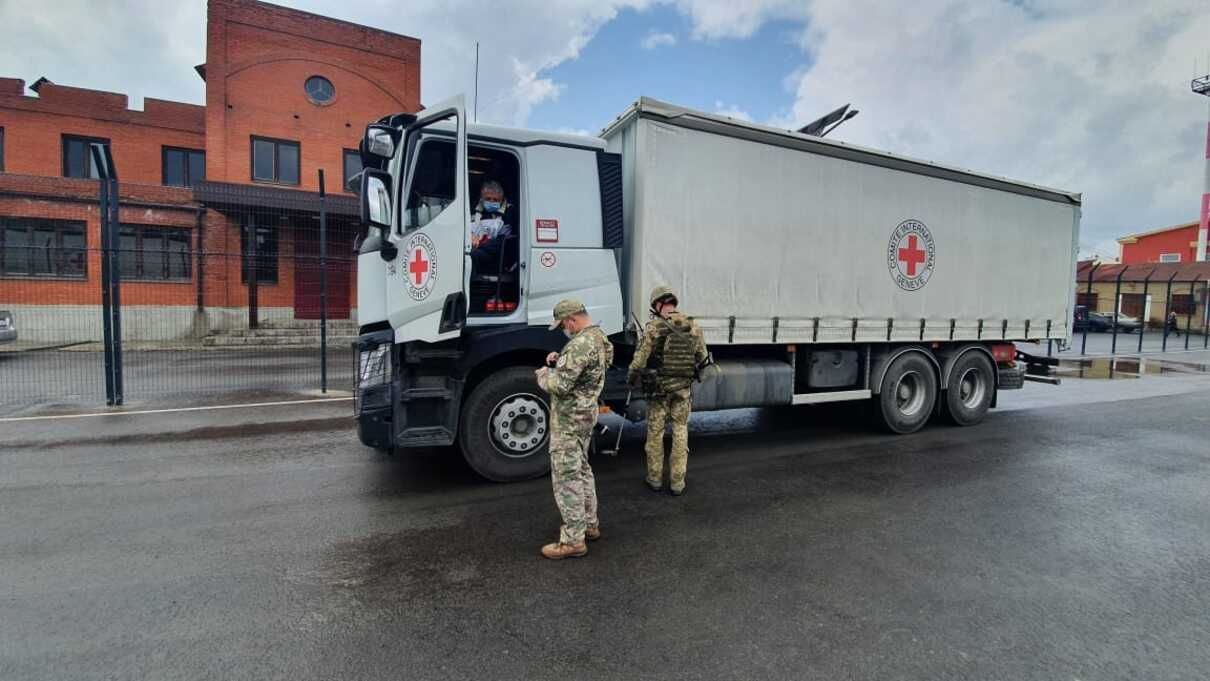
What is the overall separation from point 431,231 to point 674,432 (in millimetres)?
2522

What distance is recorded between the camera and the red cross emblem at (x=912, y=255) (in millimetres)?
6953

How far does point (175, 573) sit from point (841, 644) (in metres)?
3.65

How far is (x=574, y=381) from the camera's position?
12.1 ft

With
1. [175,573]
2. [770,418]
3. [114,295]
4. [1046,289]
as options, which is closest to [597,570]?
[175,573]

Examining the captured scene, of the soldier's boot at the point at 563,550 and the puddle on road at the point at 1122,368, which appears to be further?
the puddle on road at the point at 1122,368

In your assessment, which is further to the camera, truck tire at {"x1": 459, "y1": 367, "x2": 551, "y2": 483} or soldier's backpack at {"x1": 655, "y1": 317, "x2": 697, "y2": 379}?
truck tire at {"x1": 459, "y1": 367, "x2": 551, "y2": 483}

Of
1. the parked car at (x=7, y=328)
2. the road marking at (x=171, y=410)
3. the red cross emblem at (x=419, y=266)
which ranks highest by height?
the red cross emblem at (x=419, y=266)

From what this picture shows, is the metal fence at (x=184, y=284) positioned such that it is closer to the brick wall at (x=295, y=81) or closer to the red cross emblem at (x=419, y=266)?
the brick wall at (x=295, y=81)

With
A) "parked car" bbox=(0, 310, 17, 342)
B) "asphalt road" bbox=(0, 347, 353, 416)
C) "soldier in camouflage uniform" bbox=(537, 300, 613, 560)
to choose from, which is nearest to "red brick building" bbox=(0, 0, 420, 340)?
"parked car" bbox=(0, 310, 17, 342)

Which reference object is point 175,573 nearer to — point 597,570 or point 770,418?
point 597,570

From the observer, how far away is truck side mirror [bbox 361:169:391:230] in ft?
14.9

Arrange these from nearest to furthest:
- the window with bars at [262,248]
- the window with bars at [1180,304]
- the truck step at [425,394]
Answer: the truck step at [425,394]
the window with bars at [262,248]
the window with bars at [1180,304]

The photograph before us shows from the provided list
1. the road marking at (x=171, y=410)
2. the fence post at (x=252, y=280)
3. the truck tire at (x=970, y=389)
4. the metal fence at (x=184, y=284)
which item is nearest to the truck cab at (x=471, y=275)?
the road marking at (x=171, y=410)

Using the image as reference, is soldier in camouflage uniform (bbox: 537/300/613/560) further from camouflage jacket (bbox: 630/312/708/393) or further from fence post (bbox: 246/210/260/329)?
fence post (bbox: 246/210/260/329)
